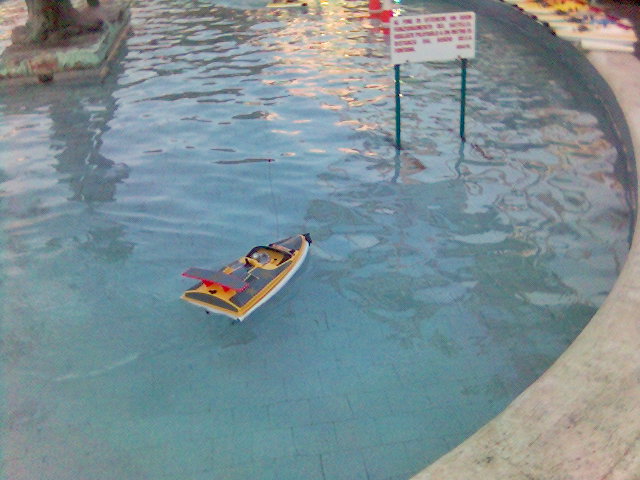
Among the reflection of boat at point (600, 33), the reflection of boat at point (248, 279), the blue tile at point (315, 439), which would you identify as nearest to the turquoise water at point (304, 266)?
the blue tile at point (315, 439)

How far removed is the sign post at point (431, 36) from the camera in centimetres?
914

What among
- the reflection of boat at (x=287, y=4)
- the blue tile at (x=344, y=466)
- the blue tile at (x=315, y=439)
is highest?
the reflection of boat at (x=287, y=4)

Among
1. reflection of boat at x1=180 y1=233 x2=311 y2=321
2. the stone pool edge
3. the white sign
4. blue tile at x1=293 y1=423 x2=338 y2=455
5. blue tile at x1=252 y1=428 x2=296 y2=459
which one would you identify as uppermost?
the white sign

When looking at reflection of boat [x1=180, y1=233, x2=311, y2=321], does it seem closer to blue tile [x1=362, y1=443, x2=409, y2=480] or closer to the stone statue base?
blue tile [x1=362, y1=443, x2=409, y2=480]

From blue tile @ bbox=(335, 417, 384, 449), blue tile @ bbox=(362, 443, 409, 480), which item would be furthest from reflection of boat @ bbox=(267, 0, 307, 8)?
blue tile @ bbox=(362, 443, 409, 480)

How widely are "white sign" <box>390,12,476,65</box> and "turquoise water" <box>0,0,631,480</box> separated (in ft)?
4.58

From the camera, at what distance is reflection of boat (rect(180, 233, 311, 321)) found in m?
6.09

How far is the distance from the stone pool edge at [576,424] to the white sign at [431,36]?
5.38m

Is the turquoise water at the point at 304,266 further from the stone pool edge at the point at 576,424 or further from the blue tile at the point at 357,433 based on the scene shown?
the stone pool edge at the point at 576,424

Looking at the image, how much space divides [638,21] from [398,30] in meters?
7.87

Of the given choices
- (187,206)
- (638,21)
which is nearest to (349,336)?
(187,206)

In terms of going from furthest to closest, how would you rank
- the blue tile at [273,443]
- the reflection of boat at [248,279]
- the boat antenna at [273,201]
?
the boat antenna at [273,201]
the reflection of boat at [248,279]
the blue tile at [273,443]

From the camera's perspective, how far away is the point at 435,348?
591 centimetres

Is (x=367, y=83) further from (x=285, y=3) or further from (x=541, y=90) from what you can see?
(x=285, y=3)
